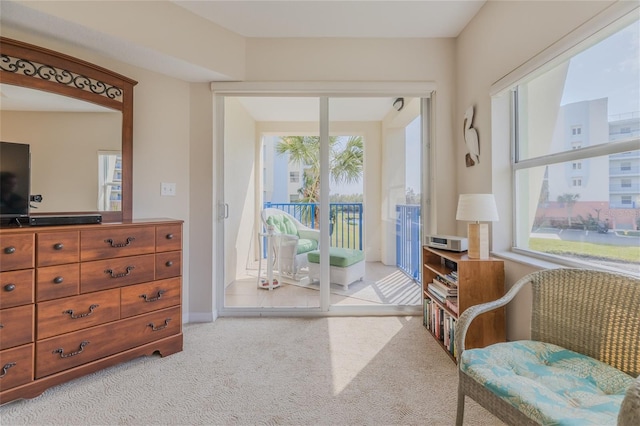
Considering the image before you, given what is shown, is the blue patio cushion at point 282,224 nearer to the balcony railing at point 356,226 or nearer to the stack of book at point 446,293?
the balcony railing at point 356,226

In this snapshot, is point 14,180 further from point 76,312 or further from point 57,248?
point 76,312

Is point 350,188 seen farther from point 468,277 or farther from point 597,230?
point 597,230

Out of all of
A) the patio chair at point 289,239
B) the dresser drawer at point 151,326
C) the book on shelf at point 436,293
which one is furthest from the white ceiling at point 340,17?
the dresser drawer at point 151,326

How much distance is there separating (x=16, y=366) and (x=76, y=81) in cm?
186

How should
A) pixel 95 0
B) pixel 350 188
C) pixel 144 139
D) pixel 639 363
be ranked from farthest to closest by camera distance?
pixel 350 188 < pixel 144 139 < pixel 95 0 < pixel 639 363

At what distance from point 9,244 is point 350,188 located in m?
2.40

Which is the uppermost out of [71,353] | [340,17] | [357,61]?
[340,17]

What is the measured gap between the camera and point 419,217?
9.21 feet

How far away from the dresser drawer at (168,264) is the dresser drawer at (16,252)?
63 cm

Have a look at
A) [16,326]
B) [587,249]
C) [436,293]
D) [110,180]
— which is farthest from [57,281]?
[587,249]

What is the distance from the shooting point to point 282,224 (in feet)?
9.71

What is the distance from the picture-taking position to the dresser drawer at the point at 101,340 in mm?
1547

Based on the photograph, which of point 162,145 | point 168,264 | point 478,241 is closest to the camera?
point 478,241

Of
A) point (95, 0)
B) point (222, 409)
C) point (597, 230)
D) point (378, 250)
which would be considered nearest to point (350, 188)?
point (378, 250)
